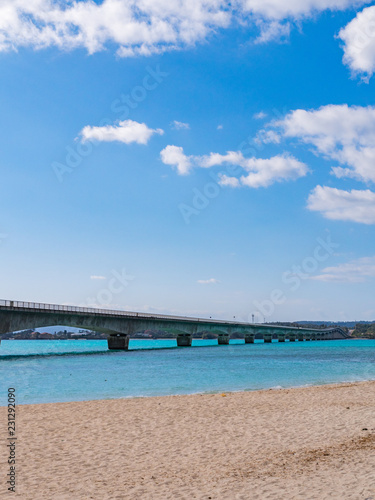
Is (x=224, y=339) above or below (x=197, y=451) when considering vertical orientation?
below

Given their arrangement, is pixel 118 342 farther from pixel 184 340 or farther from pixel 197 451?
pixel 197 451

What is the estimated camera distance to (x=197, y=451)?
13812mm

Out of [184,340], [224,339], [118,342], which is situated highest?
[118,342]

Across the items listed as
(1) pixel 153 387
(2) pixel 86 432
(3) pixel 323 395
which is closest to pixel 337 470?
(2) pixel 86 432

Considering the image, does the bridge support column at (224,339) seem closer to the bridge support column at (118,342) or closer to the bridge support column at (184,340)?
the bridge support column at (184,340)

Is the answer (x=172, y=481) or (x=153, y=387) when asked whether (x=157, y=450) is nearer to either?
(x=172, y=481)

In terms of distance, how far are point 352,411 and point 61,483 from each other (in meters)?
14.5

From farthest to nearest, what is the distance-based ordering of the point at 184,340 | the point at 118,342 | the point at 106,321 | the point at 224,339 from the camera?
the point at 224,339 < the point at 184,340 < the point at 118,342 < the point at 106,321

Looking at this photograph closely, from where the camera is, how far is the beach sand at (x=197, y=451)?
10.2 m

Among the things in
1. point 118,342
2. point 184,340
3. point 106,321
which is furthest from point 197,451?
point 184,340

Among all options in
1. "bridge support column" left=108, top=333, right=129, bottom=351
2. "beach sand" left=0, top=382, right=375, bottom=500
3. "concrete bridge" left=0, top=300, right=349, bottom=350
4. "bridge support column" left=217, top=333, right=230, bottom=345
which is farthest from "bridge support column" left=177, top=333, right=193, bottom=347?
"beach sand" left=0, top=382, right=375, bottom=500

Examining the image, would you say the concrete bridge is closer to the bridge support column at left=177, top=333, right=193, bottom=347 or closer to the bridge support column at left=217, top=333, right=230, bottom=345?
the bridge support column at left=177, top=333, right=193, bottom=347

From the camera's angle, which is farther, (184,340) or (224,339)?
(224,339)

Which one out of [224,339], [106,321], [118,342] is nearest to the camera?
[106,321]
